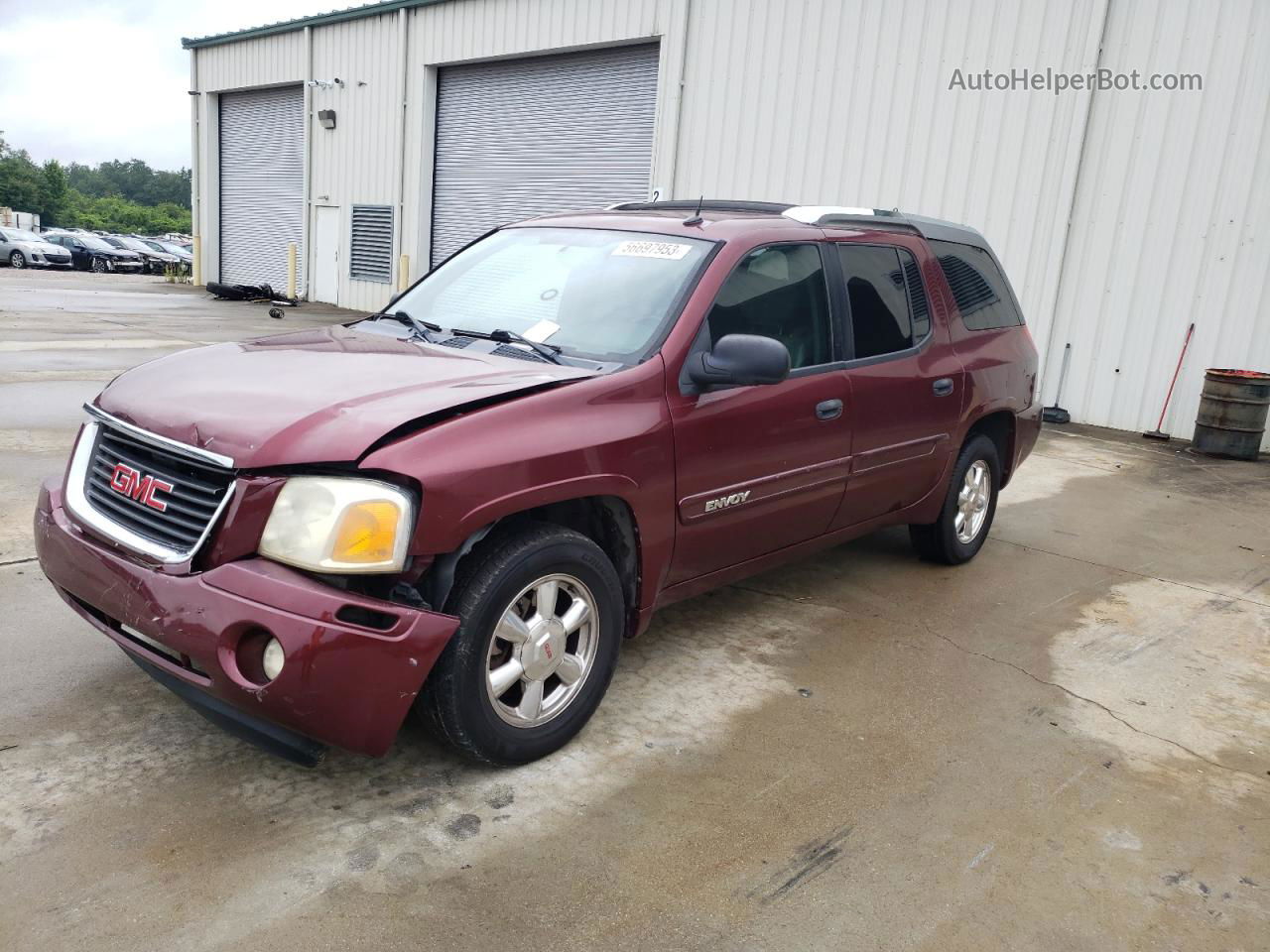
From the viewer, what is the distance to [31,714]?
3.23m

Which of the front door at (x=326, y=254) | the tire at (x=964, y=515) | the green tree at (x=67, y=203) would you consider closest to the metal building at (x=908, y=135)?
the front door at (x=326, y=254)

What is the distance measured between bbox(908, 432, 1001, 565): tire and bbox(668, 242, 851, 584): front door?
125 centimetres

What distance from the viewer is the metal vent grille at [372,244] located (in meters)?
19.9

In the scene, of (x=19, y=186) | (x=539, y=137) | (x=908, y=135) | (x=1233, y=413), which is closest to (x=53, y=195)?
(x=19, y=186)

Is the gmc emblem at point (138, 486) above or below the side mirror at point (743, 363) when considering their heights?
below

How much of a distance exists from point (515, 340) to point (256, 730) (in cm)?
158

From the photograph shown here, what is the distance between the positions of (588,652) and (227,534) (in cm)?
116

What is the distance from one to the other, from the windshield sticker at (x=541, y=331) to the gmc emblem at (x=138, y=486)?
1339 mm

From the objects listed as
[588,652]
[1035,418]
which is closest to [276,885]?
[588,652]

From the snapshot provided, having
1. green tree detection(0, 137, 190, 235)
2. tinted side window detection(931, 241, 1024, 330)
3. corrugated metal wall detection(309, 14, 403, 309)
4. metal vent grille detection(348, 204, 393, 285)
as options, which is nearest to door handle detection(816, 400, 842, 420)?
tinted side window detection(931, 241, 1024, 330)

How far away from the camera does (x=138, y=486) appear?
2924 millimetres

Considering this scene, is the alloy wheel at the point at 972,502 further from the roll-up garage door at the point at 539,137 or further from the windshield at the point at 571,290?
the roll-up garage door at the point at 539,137

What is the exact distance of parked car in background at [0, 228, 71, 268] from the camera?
3127cm

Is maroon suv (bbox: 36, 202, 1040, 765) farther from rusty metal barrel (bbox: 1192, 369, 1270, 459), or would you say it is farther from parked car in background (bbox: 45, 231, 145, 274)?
parked car in background (bbox: 45, 231, 145, 274)
